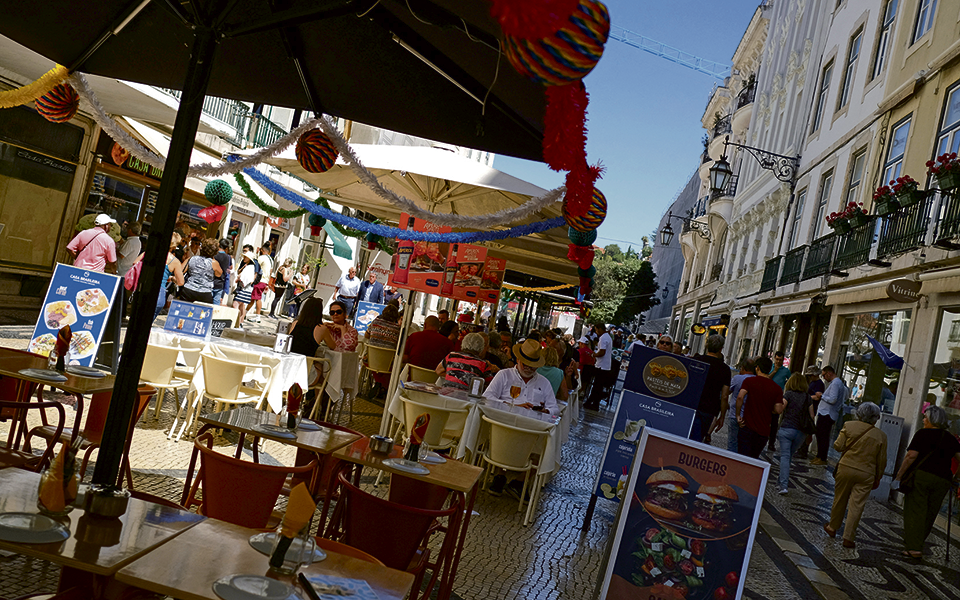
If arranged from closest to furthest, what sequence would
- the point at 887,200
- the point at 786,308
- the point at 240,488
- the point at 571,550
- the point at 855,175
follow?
the point at 240,488 < the point at 571,550 < the point at 887,200 < the point at 855,175 < the point at 786,308

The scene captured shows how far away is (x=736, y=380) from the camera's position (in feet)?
41.9

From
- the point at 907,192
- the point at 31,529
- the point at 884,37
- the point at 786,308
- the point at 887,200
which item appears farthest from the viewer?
the point at 786,308

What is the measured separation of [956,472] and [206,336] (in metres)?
7.98

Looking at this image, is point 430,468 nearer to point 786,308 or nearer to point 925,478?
point 925,478

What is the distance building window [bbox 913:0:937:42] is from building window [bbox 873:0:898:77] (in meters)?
2.05

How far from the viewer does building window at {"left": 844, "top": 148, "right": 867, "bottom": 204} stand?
17719 mm

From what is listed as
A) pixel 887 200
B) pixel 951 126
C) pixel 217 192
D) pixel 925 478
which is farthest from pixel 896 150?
pixel 217 192

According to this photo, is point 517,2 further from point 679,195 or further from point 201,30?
point 679,195

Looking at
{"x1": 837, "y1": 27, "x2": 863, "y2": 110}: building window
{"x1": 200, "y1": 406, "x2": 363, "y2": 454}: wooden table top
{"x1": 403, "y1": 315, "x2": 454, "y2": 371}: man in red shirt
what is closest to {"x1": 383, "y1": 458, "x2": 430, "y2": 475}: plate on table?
{"x1": 200, "y1": 406, "x2": 363, "y2": 454}: wooden table top

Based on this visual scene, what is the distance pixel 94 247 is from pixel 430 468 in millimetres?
7045

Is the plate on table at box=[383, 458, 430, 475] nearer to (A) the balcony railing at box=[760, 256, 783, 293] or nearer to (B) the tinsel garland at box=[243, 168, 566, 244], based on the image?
(B) the tinsel garland at box=[243, 168, 566, 244]

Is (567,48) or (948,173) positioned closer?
(567,48)

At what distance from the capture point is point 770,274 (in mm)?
22906

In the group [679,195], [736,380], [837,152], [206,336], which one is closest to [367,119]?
[206,336]
